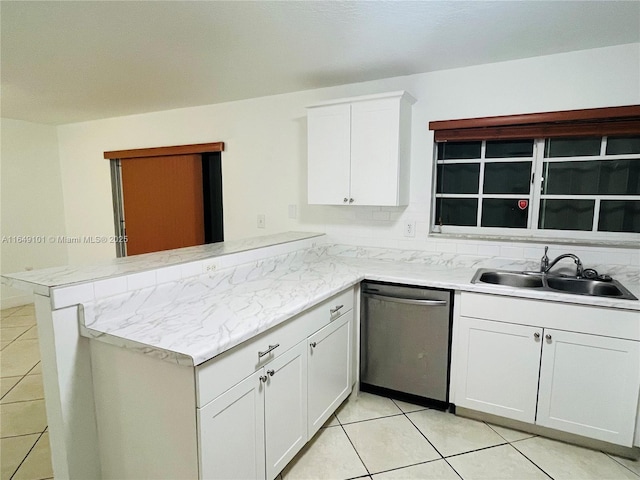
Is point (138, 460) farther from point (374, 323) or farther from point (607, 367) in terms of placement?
point (607, 367)

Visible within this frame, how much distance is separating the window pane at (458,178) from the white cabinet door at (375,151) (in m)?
0.48

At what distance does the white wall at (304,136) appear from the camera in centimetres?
234

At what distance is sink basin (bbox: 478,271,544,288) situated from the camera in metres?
2.42

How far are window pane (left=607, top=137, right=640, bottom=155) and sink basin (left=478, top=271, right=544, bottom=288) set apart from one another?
934mm

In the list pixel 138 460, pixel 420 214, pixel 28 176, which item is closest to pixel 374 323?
pixel 420 214

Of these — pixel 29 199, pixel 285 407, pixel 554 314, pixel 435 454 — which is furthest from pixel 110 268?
pixel 29 199

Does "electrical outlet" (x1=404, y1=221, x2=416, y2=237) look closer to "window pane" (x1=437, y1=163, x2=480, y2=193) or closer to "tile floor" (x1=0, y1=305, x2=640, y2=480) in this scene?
"window pane" (x1=437, y1=163, x2=480, y2=193)

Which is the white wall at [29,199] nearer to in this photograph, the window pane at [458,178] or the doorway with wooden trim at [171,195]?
the doorway with wooden trim at [171,195]

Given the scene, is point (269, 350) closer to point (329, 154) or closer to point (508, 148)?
point (329, 154)

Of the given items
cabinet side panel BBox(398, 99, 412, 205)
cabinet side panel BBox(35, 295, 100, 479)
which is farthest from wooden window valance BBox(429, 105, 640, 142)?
cabinet side panel BBox(35, 295, 100, 479)

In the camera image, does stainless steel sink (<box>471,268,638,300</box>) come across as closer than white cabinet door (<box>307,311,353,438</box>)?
No

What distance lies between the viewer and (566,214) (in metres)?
2.53

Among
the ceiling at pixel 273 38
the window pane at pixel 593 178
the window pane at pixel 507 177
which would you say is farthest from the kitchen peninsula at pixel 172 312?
the ceiling at pixel 273 38

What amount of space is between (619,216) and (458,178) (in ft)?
3.41
